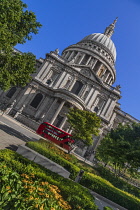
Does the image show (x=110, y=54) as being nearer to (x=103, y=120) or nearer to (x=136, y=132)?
(x=103, y=120)

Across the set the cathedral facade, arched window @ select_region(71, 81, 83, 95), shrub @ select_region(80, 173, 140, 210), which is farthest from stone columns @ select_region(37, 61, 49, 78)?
shrub @ select_region(80, 173, 140, 210)

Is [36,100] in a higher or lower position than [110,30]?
lower

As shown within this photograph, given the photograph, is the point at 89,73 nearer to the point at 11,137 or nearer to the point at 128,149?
the point at 128,149

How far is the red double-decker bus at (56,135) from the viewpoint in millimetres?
24453

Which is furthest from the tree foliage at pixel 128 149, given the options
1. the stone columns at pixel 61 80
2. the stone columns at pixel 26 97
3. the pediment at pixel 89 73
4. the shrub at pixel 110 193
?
the stone columns at pixel 26 97

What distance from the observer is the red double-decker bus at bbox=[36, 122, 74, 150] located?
24.5m

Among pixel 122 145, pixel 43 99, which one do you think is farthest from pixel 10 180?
pixel 43 99

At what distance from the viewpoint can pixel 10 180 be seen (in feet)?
12.9

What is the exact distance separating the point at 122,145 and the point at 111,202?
6.88 metres

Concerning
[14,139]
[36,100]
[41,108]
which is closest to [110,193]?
[14,139]

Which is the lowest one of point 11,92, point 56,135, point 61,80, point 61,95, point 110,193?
point 110,193

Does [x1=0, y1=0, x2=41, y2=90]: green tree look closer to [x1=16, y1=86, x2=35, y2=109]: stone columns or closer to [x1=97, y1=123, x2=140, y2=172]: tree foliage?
[x1=97, y1=123, x2=140, y2=172]: tree foliage

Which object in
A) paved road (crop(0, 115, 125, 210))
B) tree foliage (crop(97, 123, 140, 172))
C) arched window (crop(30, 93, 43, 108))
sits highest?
arched window (crop(30, 93, 43, 108))

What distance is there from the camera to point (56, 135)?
2517 cm
